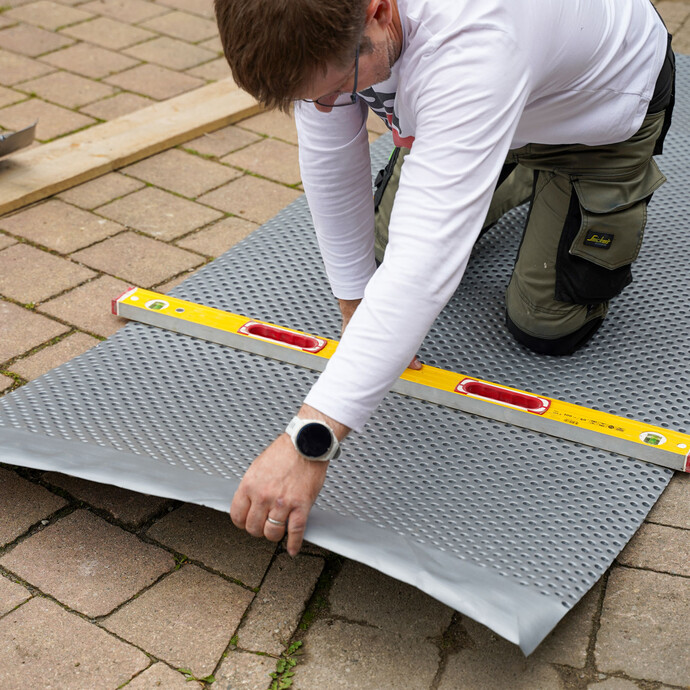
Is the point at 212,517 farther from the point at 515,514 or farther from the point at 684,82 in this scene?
the point at 684,82

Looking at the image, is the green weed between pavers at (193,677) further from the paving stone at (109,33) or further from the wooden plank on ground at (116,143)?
the paving stone at (109,33)

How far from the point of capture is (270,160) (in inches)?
138

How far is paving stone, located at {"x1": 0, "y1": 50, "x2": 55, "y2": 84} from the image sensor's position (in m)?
3.92

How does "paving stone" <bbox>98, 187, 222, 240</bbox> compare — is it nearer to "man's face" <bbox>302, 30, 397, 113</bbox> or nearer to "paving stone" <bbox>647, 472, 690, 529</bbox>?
"man's face" <bbox>302, 30, 397, 113</bbox>

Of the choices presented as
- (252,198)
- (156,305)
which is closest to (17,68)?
(252,198)

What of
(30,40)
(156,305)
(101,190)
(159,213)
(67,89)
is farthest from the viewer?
(30,40)

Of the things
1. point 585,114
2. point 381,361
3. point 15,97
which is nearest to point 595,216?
point 585,114

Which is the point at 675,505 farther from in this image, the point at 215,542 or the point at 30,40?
the point at 30,40

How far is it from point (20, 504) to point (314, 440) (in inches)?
32.8

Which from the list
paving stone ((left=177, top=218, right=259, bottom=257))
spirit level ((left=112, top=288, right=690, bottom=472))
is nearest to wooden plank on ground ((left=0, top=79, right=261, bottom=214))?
paving stone ((left=177, top=218, right=259, bottom=257))

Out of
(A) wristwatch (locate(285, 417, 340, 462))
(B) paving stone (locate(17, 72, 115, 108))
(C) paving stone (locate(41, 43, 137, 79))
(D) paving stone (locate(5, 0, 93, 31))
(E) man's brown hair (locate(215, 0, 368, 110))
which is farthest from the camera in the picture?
(D) paving stone (locate(5, 0, 93, 31))

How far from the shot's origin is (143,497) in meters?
1.98

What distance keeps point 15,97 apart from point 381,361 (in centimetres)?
290

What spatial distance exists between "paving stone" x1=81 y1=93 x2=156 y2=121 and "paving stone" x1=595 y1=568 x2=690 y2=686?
2.80 m
